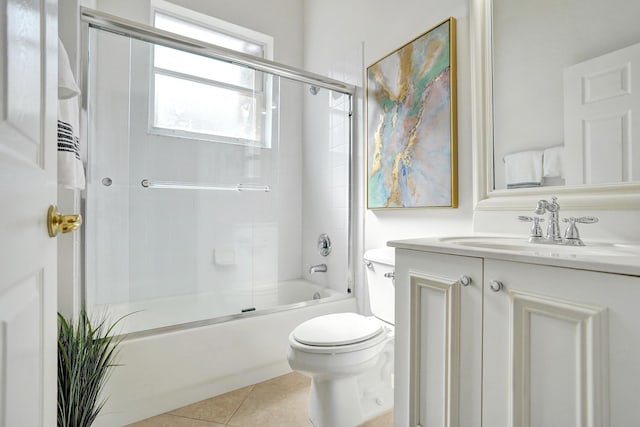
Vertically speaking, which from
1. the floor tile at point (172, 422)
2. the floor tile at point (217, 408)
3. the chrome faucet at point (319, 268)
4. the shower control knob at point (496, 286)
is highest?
the shower control knob at point (496, 286)

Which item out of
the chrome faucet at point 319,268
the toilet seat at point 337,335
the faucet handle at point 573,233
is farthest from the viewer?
the chrome faucet at point 319,268

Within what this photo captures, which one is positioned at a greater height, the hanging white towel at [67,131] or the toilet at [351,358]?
the hanging white towel at [67,131]

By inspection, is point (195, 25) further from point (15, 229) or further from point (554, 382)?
point (554, 382)

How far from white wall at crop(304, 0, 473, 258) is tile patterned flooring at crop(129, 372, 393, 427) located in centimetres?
93

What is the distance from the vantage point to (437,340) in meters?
0.92

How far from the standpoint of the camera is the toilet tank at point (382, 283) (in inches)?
58.3

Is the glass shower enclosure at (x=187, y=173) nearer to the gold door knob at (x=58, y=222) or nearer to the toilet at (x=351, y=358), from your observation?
the toilet at (x=351, y=358)

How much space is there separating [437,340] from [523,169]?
74 centimetres

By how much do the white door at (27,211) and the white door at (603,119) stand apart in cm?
143

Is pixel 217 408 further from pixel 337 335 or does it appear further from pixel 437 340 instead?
pixel 437 340

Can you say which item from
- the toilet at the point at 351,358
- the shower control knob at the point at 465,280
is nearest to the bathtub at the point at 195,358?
the toilet at the point at 351,358

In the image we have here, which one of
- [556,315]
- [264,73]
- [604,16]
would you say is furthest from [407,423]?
[264,73]

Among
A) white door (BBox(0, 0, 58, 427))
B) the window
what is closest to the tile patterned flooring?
white door (BBox(0, 0, 58, 427))

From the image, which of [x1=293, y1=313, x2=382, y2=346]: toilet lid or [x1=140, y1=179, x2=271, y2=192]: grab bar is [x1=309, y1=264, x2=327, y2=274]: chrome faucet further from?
[x1=293, y1=313, x2=382, y2=346]: toilet lid
